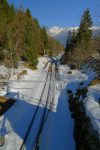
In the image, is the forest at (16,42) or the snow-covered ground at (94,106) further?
the forest at (16,42)

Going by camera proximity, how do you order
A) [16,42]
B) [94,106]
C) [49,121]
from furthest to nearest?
[16,42]
[49,121]
[94,106]

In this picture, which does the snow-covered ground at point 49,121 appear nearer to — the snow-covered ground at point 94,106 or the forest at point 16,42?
the snow-covered ground at point 94,106

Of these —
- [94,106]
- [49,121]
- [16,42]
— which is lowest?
[49,121]

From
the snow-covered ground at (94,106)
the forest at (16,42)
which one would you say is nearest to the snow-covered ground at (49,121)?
the snow-covered ground at (94,106)

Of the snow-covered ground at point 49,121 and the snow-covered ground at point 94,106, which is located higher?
the snow-covered ground at point 94,106

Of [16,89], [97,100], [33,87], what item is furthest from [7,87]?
[97,100]

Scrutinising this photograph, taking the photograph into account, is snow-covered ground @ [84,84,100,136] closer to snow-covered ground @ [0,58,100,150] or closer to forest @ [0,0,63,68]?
snow-covered ground @ [0,58,100,150]

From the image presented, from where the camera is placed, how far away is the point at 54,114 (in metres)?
23.9

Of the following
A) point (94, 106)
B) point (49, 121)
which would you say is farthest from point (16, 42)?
point (94, 106)

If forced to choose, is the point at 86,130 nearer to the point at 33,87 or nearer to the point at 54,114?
the point at 54,114

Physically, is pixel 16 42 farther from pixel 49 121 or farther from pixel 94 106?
pixel 94 106

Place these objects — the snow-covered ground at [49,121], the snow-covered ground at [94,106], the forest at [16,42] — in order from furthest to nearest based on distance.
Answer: the forest at [16,42]
the snow-covered ground at [49,121]
the snow-covered ground at [94,106]

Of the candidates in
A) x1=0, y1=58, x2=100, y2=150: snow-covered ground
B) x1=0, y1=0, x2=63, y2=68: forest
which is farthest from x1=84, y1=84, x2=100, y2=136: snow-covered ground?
x1=0, y1=0, x2=63, y2=68: forest

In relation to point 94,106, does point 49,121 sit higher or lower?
lower
